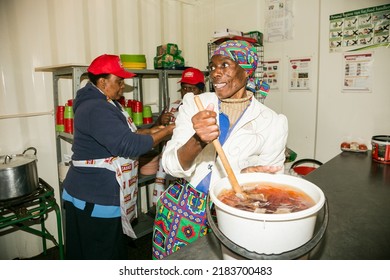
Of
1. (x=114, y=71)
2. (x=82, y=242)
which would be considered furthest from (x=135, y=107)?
(x=82, y=242)

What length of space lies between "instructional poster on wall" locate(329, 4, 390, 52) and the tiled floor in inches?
115

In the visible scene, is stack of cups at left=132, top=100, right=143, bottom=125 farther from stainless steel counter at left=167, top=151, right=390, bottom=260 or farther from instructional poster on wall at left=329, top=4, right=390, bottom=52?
instructional poster on wall at left=329, top=4, right=390, bottom=52

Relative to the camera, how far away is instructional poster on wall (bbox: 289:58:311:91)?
2.94 m

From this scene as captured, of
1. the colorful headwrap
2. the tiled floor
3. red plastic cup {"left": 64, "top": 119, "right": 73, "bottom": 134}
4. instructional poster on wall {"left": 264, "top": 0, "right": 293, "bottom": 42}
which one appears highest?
instructional poster on wall {"left": 264, "top": 0, "right": 293, "bottom": 42}

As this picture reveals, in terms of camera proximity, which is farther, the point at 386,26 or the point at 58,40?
the point at 58,40

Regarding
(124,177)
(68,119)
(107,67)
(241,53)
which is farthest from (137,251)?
(241,53)

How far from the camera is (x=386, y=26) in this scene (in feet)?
7.95

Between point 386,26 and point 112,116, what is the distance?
2505 millimetres

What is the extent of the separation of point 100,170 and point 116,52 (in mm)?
1662

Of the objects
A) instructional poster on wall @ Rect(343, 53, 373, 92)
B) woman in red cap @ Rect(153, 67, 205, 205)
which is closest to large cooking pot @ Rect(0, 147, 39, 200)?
woman in red cap @ Rect(153, 67, 205, 205)
